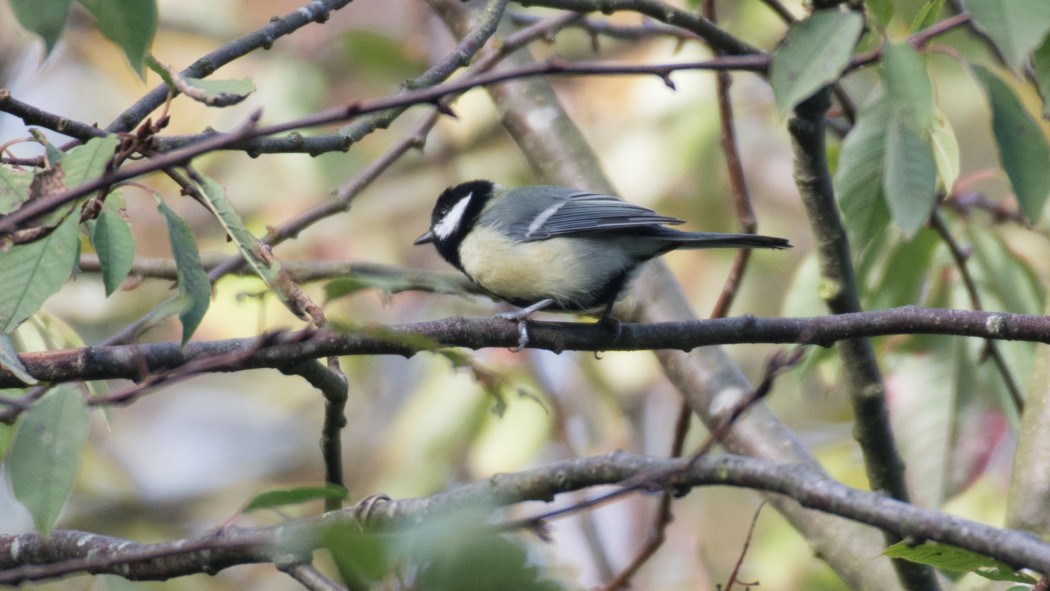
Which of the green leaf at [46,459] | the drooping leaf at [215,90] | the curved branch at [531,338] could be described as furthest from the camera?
the curved branch at [531,338]

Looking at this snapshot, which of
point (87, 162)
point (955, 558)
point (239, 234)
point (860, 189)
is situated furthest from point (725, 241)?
point (87, 162)

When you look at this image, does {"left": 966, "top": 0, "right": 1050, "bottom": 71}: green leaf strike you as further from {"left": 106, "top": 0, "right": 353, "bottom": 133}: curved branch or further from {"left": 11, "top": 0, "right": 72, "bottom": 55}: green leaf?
{"left": 106, "top": 0, "right": 353, "bottom": 133}: curved branch

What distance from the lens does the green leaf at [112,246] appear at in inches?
66.8

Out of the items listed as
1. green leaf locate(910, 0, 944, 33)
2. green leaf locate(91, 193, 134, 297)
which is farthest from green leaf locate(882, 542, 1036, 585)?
green leaf locate(91, 193, 134, 297)

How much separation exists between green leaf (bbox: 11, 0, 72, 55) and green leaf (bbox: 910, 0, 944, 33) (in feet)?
5.21

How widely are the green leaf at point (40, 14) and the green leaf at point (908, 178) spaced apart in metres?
1.36

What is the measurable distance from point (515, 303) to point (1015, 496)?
1.58 meters

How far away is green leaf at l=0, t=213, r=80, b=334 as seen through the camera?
61.7 inches

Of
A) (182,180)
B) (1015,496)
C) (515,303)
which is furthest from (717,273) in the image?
(182,180)

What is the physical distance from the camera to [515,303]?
3.30 meters

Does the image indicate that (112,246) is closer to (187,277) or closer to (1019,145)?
(187,277)

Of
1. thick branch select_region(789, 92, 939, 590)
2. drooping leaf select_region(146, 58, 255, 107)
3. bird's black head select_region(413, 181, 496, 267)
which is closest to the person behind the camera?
drooping leaf select_region(146, 58, 255, 107)

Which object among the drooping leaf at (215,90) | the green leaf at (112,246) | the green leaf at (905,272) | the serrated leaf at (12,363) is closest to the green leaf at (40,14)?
the drooping leaf at (215,90)

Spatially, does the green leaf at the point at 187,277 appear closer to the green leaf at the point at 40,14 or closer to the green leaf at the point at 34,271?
→ the green leaf at the point at 34,271
